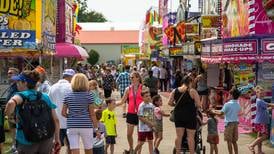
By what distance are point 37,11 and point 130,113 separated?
7884mm

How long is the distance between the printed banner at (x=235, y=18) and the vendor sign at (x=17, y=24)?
5.84 meters

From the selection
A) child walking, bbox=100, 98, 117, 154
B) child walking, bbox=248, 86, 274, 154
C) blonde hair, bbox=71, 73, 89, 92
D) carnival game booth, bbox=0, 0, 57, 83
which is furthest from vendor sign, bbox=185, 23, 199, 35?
blonde hair, bbox=71, 73, 89, 92

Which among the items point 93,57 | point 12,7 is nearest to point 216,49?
point 12,7

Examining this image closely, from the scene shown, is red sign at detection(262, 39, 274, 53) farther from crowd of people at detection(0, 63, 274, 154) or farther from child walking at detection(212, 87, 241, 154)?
child walking at detection(212, 87, 241, 154)

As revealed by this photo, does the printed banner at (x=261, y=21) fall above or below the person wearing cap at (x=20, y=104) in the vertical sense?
above

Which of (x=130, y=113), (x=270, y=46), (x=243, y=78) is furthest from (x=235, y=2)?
(x=130, y=113)

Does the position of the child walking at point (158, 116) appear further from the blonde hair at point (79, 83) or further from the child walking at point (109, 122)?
the blonde hair at point (79, 83)

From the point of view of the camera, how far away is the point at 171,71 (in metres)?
34.3

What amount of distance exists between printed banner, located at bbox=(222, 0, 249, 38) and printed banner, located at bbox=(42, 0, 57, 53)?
5.74 m

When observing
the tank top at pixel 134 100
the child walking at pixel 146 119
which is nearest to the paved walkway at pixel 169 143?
the tank top at pixel 134 100

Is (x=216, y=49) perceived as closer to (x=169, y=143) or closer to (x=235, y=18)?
(x=235, y=18)

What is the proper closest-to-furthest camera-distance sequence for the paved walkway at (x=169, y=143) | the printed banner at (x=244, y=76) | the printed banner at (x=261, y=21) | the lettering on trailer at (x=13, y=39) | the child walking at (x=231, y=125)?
the child walking at (x=231, y=125), the paved walkway at (x=169, y=143), the printed banner at (x=261, y=21), the lettering on trailer at (x=13, y=39), the printed banner at (x=244, y=76)

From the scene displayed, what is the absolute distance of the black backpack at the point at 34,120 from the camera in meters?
6.94

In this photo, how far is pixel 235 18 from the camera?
16984 mm
